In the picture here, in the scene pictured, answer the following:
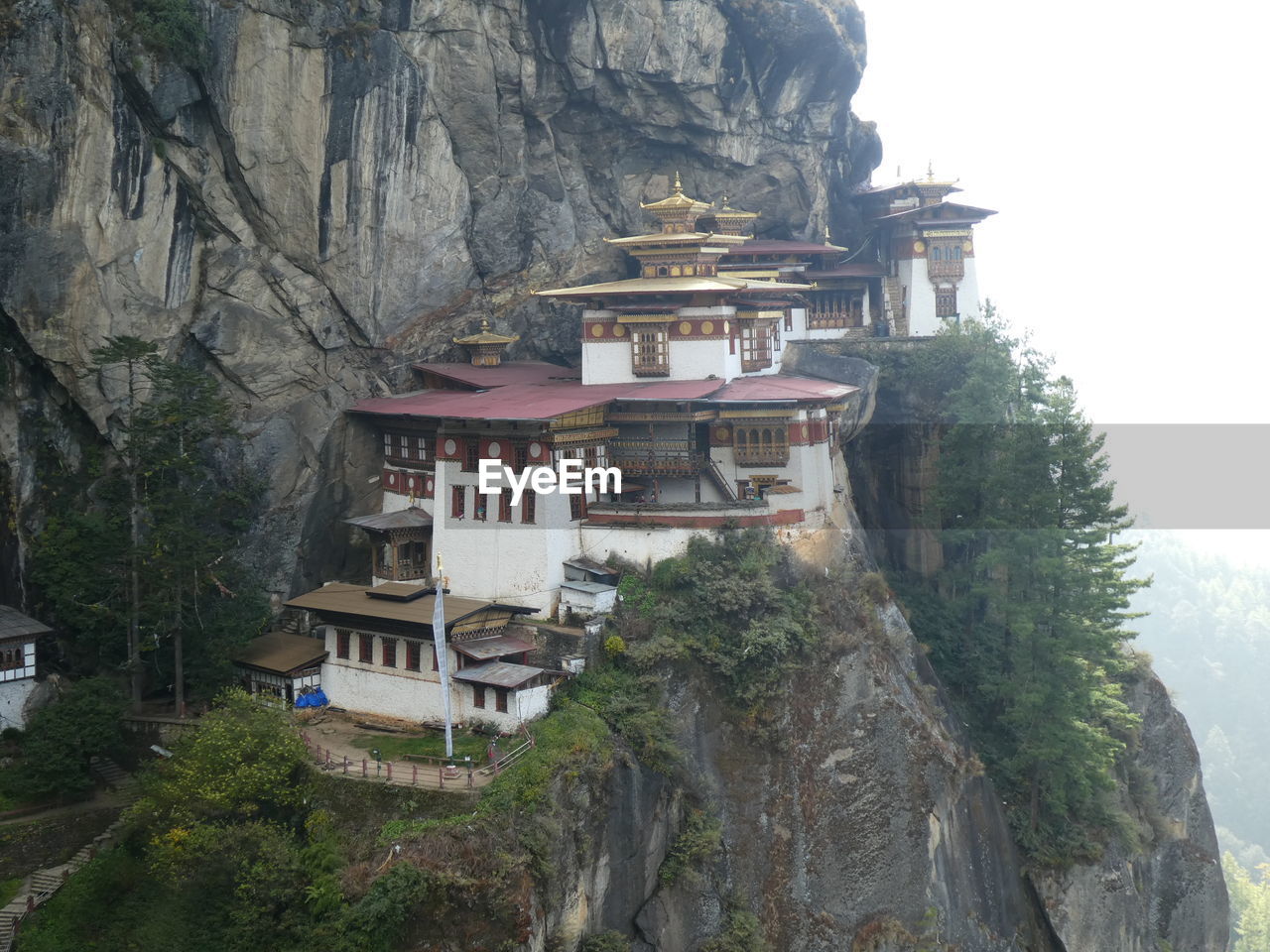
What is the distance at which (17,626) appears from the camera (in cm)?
3553

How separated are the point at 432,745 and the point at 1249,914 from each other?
70.4m

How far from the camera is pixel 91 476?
3916 centimetres

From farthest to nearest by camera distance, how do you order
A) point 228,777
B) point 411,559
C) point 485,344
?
point 485,344, point 411,559, point 228,777

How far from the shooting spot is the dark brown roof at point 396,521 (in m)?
41.3

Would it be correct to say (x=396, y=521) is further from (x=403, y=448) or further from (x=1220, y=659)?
(x=1220, y=659)

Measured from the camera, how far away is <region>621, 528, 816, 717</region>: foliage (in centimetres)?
3641

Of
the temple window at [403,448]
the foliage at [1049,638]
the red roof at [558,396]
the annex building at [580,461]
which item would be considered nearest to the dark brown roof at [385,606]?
the annex building at [580,461]

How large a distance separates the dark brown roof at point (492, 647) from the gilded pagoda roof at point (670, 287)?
13.8 meters

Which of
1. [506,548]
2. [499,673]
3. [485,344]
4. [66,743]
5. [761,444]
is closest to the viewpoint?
[66,743]

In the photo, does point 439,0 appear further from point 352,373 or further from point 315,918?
point 315,918

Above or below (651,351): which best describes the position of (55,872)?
below

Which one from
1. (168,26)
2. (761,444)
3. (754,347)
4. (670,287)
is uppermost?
(168,26)

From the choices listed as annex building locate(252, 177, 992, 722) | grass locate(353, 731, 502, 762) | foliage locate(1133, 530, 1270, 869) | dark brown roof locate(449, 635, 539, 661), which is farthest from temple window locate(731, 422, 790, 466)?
foliage locate(1133, 530, 1270, 869)

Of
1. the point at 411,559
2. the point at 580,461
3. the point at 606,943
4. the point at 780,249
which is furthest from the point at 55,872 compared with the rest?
the point at 780,249
